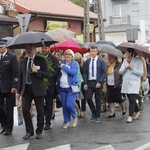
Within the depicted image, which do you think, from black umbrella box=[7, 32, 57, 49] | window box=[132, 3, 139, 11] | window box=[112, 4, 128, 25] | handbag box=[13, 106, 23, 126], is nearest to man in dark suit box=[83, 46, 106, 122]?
handbag box=[13, 106, 23, 126]

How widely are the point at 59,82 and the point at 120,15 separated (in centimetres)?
3699

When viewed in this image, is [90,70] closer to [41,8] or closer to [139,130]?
[139,130]

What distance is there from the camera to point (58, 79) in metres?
9.62

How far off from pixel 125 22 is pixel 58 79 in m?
36.9

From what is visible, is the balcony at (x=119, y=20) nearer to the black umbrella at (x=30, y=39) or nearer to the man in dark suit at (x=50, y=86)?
the man in dark suit at (x=50, y=86)

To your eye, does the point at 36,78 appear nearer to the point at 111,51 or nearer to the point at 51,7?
the point at 111,51

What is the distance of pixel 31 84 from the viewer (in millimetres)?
8320

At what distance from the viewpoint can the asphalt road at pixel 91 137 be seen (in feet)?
25.4

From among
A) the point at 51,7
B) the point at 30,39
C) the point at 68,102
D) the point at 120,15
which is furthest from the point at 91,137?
the point at 120,15

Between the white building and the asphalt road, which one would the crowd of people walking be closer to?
the asphalt road

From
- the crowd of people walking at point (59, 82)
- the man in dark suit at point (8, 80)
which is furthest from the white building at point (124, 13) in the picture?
the man in dark suit at point (8, 80)

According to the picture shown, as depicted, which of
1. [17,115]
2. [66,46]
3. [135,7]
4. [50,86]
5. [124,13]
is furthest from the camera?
[124,13]

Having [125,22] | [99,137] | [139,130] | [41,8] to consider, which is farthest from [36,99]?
[125,22]

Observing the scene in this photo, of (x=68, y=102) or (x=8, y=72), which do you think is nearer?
(x=8, y=72)
